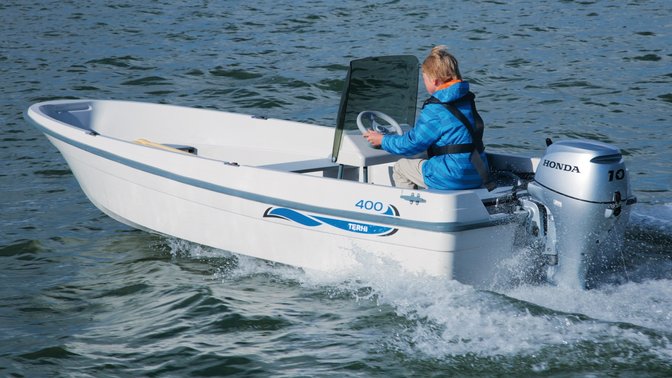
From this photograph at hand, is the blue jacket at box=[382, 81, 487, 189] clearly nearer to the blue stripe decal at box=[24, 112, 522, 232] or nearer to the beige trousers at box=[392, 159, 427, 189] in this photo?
the beige trousers at box=[392, 159, 427, 189]

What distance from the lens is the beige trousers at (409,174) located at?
→ 6.88 metres

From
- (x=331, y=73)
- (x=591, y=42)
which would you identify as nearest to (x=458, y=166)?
(x=331, y=73)

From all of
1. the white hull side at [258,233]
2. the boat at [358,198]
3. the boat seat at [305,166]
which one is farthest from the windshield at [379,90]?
the white hull side at [258,233]

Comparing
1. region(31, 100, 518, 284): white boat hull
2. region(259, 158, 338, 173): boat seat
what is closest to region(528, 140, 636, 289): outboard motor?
region(31, 100, 518, 284): white boat hull

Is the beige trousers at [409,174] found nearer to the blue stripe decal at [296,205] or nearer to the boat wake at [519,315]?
the blue stripe decal at [296,205]

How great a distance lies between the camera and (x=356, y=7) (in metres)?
19.1

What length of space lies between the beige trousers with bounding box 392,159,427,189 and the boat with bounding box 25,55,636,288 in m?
0.20

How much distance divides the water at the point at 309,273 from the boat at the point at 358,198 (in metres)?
0.20

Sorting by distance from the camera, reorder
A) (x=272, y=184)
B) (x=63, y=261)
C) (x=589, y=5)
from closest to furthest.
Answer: (x=272, y=184) → (x=63, y=261) → (x=589, y=5)

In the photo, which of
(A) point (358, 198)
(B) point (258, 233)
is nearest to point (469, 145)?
(A) point (358, 198)

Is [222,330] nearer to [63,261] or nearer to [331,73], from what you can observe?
[63,261]

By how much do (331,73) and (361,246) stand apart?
798 centimetres

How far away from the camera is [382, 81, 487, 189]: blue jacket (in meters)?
6.52

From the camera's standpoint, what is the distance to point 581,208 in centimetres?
609
